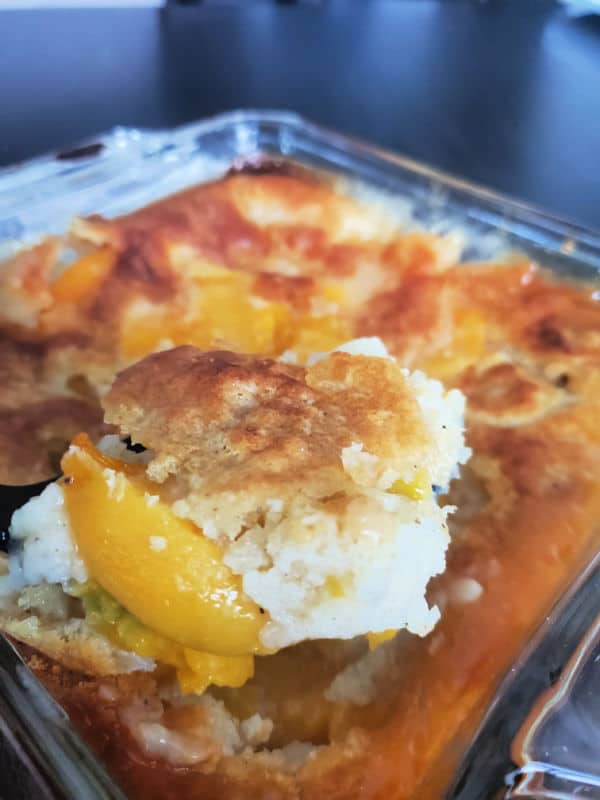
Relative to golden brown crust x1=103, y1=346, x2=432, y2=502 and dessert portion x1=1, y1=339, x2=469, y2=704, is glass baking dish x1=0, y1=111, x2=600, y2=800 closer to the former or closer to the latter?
dessert portion x1=1, y1=339, x2=469, y2=704

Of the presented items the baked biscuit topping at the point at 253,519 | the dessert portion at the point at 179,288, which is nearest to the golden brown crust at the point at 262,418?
the baked biscuit topping at the point at 253,519

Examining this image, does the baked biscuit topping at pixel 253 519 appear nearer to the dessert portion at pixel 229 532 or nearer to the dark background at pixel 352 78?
the dessert portion at pixel 229 532

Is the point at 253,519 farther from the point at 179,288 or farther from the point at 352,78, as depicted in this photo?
the point at 352,78

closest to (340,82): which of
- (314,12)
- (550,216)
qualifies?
(314,12)

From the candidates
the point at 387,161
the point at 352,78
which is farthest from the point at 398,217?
the point at 352,78

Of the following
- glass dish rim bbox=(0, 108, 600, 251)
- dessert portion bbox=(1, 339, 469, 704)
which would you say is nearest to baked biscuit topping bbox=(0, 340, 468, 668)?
dessert portion bbox=(1, 339, 469, 704)
